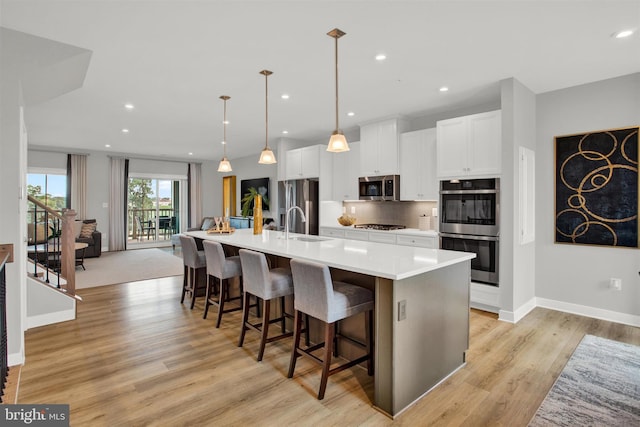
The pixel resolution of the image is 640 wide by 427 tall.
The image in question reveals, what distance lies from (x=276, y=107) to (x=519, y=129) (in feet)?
→ 10.0

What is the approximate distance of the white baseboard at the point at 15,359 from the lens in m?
2.63

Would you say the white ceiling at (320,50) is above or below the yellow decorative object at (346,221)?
above

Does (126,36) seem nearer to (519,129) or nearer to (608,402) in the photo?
(519,129)

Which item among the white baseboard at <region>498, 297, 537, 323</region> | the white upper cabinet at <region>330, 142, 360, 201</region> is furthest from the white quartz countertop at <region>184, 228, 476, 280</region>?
the white upper cabinet at <region>330, 142, 360, 201</region>

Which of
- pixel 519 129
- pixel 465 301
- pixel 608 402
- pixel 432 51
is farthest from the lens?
pixel 519 129

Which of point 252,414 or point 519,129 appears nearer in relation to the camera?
→ point 252,414

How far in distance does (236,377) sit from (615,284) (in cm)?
398

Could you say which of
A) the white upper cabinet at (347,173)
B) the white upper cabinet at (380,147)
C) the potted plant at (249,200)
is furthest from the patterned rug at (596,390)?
the potted plant at (249,200)

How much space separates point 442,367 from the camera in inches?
95.0

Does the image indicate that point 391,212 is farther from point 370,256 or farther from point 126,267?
point 126,267

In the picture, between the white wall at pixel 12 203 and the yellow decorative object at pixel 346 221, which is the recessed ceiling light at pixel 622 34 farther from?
the white wall at pixel 12 203

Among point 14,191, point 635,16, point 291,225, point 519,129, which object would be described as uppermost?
point 635,16

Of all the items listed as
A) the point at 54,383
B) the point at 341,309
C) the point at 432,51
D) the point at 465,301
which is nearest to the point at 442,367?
the point at 465,301

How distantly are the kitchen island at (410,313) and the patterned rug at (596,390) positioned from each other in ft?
2.10
